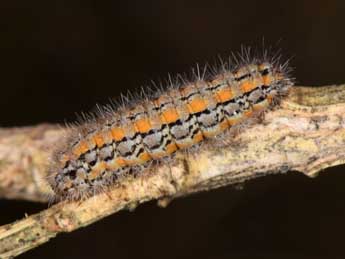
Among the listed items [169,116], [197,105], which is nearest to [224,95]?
[197,105]

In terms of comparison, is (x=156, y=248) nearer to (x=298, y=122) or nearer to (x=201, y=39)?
(x=201, y=39)

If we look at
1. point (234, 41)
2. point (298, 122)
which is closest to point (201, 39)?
point (234, 41)

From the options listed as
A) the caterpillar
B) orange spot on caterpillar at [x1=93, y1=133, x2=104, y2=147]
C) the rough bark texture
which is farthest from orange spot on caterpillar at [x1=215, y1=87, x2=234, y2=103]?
orange spot on caterpillar at [x1=93, y1=133, x2=104, y2=147]

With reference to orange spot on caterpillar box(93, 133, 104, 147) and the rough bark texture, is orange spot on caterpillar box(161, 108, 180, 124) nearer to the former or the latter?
the rough bark texture

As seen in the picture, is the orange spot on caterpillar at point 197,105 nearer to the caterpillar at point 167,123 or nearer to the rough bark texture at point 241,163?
the caterpillar at point 167,123

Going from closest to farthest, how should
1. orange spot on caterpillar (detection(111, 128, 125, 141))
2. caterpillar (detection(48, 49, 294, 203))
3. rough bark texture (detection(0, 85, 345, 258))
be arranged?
rough bark texture (detection(0, 85, 345, 258)) < caterpillar (detection(48, 49, 294, 203)) < orange spot on caterpillar (detection(111, 128, 125, 141))

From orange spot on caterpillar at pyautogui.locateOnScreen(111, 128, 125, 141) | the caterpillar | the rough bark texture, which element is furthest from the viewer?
orange spot on caterpillar at pyautogui.locateOnScreen(111, 128, 125, 141)

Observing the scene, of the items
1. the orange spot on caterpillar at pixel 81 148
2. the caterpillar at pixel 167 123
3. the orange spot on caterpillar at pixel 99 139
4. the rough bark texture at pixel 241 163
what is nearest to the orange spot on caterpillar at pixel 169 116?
the caterpillar at pixel 167 123
